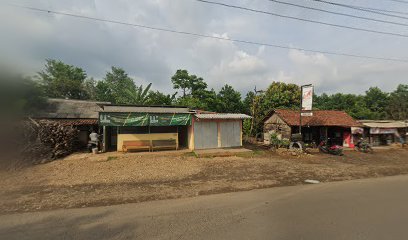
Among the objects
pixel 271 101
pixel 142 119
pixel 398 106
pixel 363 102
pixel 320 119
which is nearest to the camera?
pixel 142 119

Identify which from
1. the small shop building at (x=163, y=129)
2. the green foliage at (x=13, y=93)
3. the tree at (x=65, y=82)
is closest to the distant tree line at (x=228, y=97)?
the tree at (x=65, y=82)

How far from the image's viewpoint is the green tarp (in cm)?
1531

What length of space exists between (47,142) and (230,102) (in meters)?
24.5

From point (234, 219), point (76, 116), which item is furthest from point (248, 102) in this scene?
point (234, 219)

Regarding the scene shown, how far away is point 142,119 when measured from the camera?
16219 millimetres

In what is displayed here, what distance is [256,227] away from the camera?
5156mm

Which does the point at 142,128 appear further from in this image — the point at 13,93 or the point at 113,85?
the point at 113,85

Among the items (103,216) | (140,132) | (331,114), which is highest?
(331,114)

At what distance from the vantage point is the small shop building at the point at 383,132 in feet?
79.9

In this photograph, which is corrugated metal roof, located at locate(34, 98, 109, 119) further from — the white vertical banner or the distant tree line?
the white vertical banner

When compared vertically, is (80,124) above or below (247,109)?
below

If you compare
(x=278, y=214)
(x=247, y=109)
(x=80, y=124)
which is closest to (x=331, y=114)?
(x=247, y=109)

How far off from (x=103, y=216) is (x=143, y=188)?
265cm

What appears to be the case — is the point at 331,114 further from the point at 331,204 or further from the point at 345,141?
the point at 331,204
